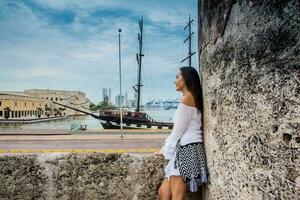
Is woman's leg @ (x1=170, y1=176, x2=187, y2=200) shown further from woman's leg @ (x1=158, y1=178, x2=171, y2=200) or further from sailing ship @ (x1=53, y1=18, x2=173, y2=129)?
sailing ship @ (x1=53, y1=18, x2=173, y2=129)

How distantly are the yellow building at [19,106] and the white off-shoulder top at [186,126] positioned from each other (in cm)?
6107

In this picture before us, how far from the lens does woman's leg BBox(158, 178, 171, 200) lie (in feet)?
7.70

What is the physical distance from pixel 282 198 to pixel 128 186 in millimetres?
1313

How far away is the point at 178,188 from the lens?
2.27 m

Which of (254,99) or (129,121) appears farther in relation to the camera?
(129,121)

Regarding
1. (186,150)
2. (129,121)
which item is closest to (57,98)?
(129,121)

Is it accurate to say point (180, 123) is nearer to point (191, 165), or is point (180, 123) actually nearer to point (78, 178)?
point (191, 165)

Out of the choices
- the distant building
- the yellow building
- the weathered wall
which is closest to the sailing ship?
the yellow building

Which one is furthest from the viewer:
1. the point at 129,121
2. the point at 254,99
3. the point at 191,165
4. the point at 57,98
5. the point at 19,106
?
the point at 57,98

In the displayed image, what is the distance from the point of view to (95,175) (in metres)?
2.56

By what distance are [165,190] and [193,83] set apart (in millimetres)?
809

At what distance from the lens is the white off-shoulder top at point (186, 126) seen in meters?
2.31

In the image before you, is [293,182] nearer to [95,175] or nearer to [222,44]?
[222,44]

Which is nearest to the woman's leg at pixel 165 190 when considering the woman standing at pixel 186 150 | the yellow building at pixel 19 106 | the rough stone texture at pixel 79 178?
the woman standing at pixel 186 150
